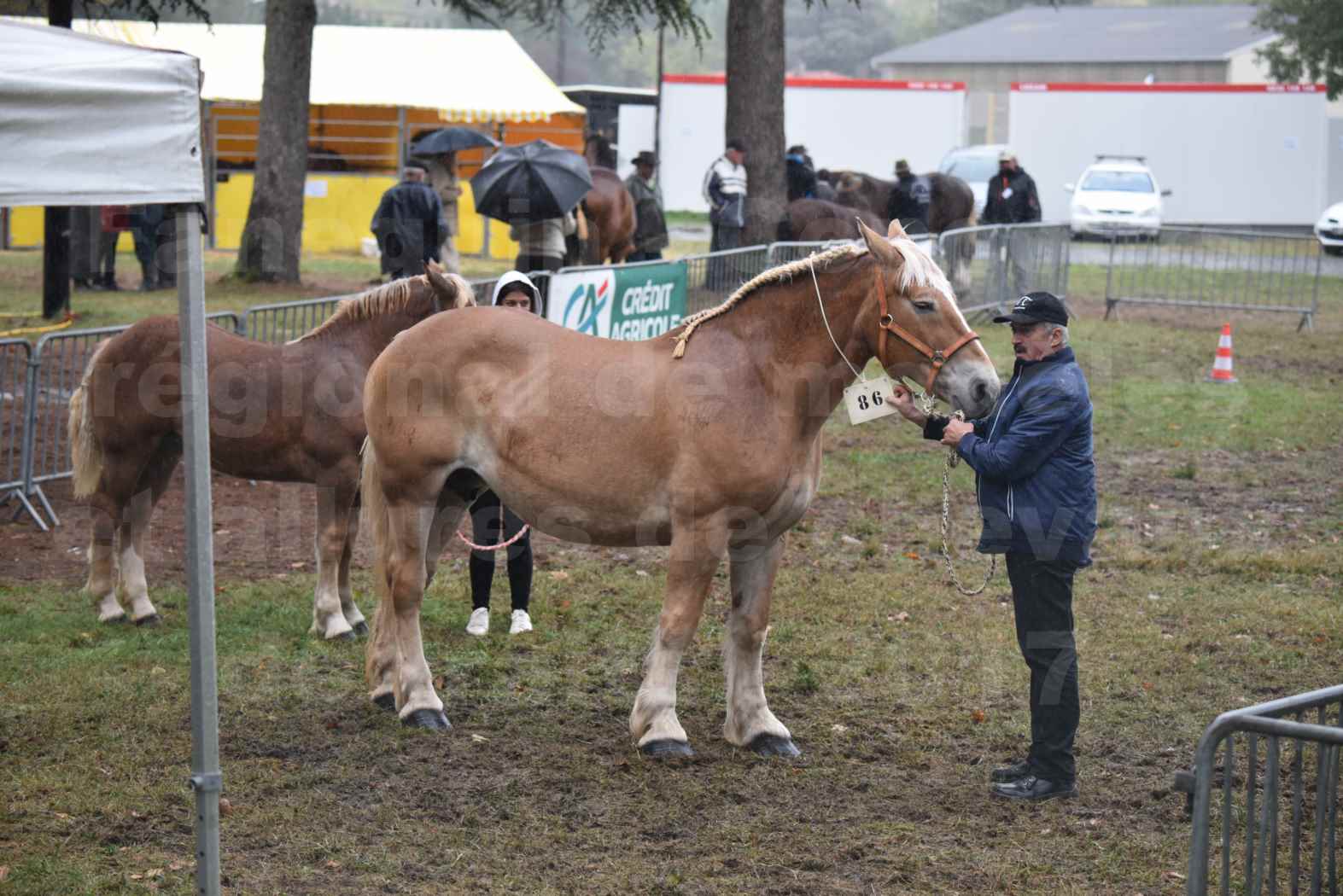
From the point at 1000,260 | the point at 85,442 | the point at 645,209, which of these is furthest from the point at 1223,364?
the point at 85,442

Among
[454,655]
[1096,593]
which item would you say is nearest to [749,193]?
[1096,593]

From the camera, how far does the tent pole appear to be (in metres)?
4.20

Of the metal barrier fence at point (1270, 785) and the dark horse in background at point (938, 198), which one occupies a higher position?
the dark horse in background at point (938, 198)

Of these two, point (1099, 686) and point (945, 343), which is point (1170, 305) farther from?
point (945, 343)

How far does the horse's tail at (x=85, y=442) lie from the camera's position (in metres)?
7.79

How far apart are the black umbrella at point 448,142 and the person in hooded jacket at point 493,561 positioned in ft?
34.2

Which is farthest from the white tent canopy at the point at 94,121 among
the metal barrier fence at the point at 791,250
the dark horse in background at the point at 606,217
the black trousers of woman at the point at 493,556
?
the dark horse in background at the point at 606,217

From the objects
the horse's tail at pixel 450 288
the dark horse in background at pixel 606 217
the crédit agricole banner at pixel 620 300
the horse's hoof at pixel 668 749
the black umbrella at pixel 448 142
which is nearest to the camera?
the horse's hoof at pixel 668 749

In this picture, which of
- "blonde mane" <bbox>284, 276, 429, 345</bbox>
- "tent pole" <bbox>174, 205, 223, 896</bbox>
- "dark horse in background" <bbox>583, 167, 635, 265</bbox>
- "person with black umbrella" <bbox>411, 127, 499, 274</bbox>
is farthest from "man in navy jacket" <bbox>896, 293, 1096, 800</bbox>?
"person with black umbrella" <bbox>411, 127, 499, 274</bbox>

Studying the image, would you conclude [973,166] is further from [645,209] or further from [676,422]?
[676,422]

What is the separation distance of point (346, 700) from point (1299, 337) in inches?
644

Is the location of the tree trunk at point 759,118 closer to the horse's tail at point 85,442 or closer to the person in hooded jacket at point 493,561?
the person in hooded jacket at point 493,561

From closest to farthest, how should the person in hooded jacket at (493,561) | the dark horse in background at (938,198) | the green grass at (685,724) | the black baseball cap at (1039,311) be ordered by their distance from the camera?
the green grass at (685,724) < the black baseball cap at (1039,311) < the person in hooded jacket at (493,561) < the dark horse in background at (938,198)

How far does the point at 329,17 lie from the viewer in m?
61.5
